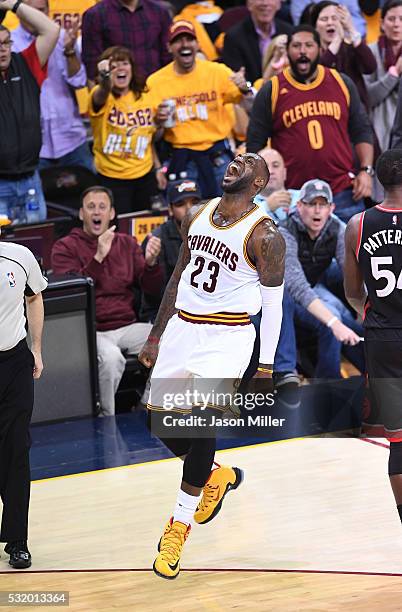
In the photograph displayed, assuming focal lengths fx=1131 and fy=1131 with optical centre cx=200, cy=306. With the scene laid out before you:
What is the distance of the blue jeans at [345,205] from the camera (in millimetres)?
9109

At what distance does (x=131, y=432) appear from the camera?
7672mm

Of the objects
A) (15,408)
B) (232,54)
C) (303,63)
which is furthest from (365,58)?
(15,408)

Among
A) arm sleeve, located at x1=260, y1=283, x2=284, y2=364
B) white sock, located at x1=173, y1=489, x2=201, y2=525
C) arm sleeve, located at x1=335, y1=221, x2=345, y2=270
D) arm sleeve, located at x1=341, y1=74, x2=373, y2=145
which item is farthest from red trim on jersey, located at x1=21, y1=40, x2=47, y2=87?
white sock, located at x1=173, y1=489, x2=201, y2=525

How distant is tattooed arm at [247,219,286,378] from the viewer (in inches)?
212

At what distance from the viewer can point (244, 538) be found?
5.89m

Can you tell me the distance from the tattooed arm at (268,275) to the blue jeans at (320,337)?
252cm

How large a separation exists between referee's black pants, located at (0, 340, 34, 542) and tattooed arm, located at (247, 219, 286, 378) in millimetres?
1167

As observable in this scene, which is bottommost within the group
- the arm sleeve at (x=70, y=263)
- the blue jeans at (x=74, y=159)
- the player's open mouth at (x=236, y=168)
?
the arm sleeve at (x=70, y=263)

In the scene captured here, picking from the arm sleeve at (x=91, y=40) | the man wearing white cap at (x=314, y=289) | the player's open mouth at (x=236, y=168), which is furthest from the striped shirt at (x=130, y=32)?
the player's open mouth at (x=236, y=168)

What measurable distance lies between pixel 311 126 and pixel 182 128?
1106mm

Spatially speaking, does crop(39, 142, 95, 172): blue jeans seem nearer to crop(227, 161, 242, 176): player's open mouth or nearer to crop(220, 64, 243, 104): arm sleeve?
crop(220, 64, 243, 104): arm sleeve

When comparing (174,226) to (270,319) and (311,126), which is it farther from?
(270,319)

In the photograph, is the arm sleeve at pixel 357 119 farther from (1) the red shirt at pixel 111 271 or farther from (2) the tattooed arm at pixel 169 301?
(2) the tattooed arm at pixel 169 301

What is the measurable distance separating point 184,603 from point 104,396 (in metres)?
3.06
